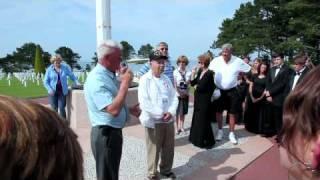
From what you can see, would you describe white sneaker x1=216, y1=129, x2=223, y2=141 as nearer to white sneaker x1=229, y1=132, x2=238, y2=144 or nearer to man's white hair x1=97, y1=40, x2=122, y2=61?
white sneaker x1=229, y1=132, x2=238, y2=144

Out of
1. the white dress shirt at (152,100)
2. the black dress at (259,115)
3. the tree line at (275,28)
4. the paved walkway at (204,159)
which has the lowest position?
the paved walkway at (204,159)

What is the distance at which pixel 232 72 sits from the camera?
30.6ft

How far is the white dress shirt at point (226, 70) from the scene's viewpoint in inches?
367

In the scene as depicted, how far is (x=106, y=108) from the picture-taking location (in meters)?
4.73

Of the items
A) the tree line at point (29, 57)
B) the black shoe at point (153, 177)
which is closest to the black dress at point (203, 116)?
the black shoe at point (153, 177)

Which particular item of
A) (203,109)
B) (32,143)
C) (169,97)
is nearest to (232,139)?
(203,109)

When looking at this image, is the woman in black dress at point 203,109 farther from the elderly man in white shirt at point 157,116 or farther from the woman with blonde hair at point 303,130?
the woman with blonde hair at point 303,130

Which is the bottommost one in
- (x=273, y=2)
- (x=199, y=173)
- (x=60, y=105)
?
(x=199, y=173)

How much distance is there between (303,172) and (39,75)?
36.8 metres

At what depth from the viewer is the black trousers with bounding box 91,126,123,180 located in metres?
4.78

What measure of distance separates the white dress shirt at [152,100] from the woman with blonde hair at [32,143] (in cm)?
531

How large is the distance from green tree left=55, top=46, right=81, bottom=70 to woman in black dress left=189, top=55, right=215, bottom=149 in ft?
138

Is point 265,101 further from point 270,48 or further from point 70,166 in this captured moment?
point 270,48

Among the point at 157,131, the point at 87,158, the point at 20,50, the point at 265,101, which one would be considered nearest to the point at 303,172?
the point at 157,131
